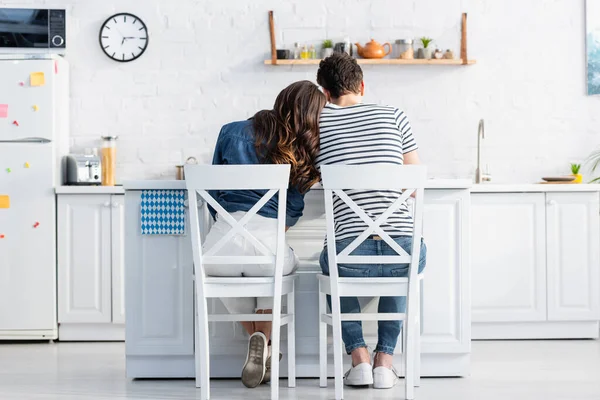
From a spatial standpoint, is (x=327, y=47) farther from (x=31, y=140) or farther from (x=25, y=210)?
(x=25, y=210)

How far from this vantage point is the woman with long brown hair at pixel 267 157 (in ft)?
9.70

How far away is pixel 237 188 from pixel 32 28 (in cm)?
269

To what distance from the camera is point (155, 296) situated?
3.20 meters

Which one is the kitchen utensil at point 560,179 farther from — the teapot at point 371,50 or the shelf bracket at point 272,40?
the shelf bracket at point 272,40

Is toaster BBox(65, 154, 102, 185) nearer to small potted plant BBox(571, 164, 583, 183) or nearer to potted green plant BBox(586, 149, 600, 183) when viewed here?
small potted plant BBox(571, 164, 583, 183)

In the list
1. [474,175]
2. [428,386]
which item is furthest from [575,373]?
[474,175]

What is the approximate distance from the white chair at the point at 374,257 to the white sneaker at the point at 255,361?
310 mm

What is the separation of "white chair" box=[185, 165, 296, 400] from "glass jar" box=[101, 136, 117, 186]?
211 centimetres

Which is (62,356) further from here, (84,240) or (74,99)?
(74,99)

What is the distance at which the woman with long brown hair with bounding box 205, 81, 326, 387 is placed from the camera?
2.96 meters

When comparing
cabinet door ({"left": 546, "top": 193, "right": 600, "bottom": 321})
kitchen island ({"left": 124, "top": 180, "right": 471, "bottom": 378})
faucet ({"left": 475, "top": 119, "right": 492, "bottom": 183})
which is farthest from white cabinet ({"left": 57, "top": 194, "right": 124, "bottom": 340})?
cabinet door ({"left": 546, "top": 193, "right": 600, "bottom": 321})

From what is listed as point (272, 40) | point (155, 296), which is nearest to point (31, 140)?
point (272, 40)

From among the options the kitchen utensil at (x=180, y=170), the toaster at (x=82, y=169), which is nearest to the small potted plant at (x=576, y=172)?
the kitchen utensil at (x=180, y=170)

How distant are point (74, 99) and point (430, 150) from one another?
219 cm
